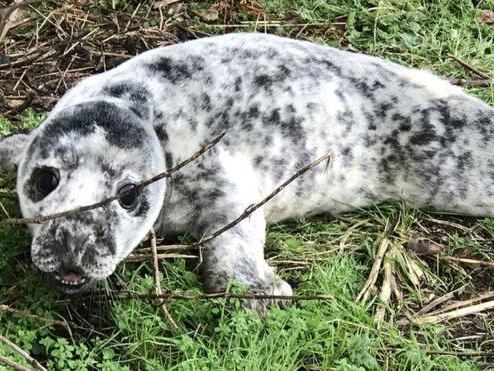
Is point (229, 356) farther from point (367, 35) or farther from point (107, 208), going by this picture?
point (367, 35)

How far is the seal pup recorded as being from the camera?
3531mm

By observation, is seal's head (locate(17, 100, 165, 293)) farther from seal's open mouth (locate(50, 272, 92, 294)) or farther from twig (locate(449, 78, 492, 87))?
twig (locate(449, 78, 492, 87))

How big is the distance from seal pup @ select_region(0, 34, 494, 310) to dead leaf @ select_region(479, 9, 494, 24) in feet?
6.10

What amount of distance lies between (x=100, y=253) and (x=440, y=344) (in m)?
1.47

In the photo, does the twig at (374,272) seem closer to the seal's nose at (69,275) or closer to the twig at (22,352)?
the seal's nose at (69,275)

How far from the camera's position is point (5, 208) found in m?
3.92

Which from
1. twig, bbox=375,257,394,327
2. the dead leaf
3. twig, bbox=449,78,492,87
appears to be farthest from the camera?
the dead leaf

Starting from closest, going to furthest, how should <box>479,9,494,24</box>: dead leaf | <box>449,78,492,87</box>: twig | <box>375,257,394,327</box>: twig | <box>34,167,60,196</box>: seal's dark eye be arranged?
1. <box>34,167,60,196</box>: seal's dark eye
2. <box>375,257,394,327</box>: twig
3. <box>449,78,492,87</box>: twig
4. <box>479,9,494,24</box>: dead leaf

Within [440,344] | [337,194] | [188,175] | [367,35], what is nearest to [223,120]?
[188,175]

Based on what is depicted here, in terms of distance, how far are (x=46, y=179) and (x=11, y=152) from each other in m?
0.81

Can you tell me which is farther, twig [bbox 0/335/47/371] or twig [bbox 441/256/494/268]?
twig [bbox 441/256/494/268]

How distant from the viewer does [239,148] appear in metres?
4.17

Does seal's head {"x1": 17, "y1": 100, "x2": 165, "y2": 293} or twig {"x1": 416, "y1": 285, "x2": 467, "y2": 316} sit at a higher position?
seal's head {"x1": 17, "y1": 100, "x2": 165, "y2": 293}

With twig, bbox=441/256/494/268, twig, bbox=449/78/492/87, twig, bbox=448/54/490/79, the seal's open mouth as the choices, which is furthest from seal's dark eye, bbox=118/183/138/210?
twig, bbox=448/54/490/79
